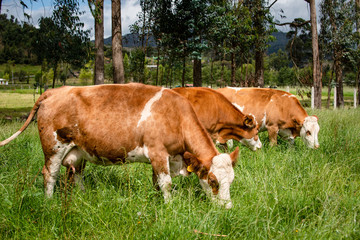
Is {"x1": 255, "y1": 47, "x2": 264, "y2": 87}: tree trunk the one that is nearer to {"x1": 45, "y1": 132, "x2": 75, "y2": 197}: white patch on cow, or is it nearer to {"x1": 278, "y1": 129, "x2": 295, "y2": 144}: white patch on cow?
{"x1": 278, "y1": 129, "x2": 295, "y2": 144}: white patch on cow

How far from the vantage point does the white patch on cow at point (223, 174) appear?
136 inches

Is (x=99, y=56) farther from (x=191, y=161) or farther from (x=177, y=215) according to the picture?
(x=177, y=215)

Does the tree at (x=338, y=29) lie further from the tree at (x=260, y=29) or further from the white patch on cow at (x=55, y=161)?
the white patch on cow at (x=55, y=161)

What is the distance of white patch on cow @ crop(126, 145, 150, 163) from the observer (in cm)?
379

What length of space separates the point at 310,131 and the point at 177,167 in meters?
4.78

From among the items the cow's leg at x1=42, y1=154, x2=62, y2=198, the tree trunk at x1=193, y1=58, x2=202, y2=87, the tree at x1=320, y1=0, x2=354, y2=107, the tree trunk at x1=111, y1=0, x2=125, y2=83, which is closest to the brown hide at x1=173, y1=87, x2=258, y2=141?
the cow's leg at x1=42, y1=154, x2=62, y2=198

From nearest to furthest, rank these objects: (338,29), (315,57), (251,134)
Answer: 1. (251,134)
2. (315,57)
3. (338,29)

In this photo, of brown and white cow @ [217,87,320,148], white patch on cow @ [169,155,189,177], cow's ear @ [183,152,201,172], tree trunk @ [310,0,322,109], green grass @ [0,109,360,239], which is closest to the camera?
green grass @ [0,109,360,239]

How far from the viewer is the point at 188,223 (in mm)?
2979

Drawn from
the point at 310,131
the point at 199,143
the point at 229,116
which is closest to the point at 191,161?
the point at 199,143

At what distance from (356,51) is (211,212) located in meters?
22.2

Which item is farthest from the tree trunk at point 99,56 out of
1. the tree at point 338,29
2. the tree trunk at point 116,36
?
the tree at point 338,29

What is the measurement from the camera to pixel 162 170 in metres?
3.71

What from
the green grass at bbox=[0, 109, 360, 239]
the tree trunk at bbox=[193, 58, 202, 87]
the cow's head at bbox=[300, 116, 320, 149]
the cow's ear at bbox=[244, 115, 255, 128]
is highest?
the tree trunk at bbox=[193, 58, 202, 87]
